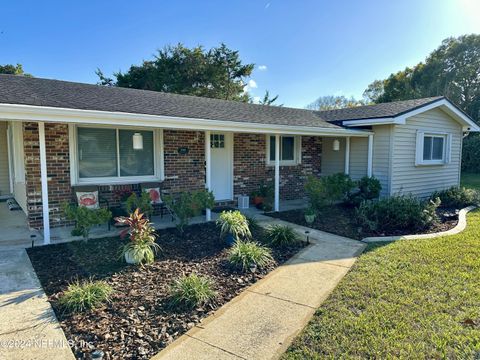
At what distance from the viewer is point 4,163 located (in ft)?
34.6

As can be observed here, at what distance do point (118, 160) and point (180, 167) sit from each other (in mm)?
1666

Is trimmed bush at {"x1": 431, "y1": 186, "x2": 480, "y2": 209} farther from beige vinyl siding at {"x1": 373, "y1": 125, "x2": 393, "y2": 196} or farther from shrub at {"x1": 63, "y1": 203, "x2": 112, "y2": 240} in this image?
shrub at {"x1": 63, "y1": 203, "x2": 112, "y2": 240}

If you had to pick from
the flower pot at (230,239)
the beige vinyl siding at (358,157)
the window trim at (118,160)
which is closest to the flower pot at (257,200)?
the window trim at (118,160)

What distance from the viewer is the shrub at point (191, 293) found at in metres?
3.74

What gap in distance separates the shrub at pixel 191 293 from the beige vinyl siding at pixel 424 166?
811cm

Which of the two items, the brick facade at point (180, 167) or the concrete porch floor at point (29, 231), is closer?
the concrete porch floor at point (29, 231)

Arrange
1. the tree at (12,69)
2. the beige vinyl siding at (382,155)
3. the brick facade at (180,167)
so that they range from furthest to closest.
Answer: the tree at (12,69) → the beige vinyl siding at (382,155) → the brick facade at (180,167)

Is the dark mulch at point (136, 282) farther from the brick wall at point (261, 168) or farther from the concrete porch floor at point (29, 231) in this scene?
the brick wall at point (261, 168)

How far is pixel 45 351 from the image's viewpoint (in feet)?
9.38

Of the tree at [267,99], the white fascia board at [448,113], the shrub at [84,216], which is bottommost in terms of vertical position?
the shrub at [84,216]

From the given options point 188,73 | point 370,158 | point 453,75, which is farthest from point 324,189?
point 453,75

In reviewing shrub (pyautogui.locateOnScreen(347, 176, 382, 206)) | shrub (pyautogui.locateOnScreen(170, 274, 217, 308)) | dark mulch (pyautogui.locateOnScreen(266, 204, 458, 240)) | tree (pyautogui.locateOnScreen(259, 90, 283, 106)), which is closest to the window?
dark mulch (pyautogui.locateOnScreen(266, 204, 458, 240))

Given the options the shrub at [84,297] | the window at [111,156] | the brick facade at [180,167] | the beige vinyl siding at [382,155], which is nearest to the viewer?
the shrub at [84,297]

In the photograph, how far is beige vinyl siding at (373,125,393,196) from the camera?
33.3 ft
